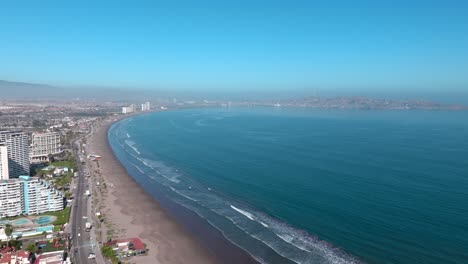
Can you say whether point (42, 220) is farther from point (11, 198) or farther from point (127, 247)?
point (127, 247)

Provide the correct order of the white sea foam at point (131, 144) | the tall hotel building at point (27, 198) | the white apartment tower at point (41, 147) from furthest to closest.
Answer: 1. the white sea foam at point (131, 144)
2. the white apartment tower at point (41, 147)
3. the tall hotel building at point (27, 198)

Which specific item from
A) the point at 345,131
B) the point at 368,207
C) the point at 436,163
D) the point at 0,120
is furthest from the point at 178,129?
the point at 368,207

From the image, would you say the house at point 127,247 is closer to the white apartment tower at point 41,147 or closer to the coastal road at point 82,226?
the coastal road at point 82,226

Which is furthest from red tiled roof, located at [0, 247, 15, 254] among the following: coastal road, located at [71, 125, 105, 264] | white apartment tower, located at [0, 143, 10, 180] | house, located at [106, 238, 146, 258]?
white apartment tower, located at [0, 143, 10, 180]

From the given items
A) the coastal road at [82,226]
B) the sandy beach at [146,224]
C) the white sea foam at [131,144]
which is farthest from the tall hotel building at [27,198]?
the white sea foam at [131,144]

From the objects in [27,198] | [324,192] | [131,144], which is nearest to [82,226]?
[27,198]
